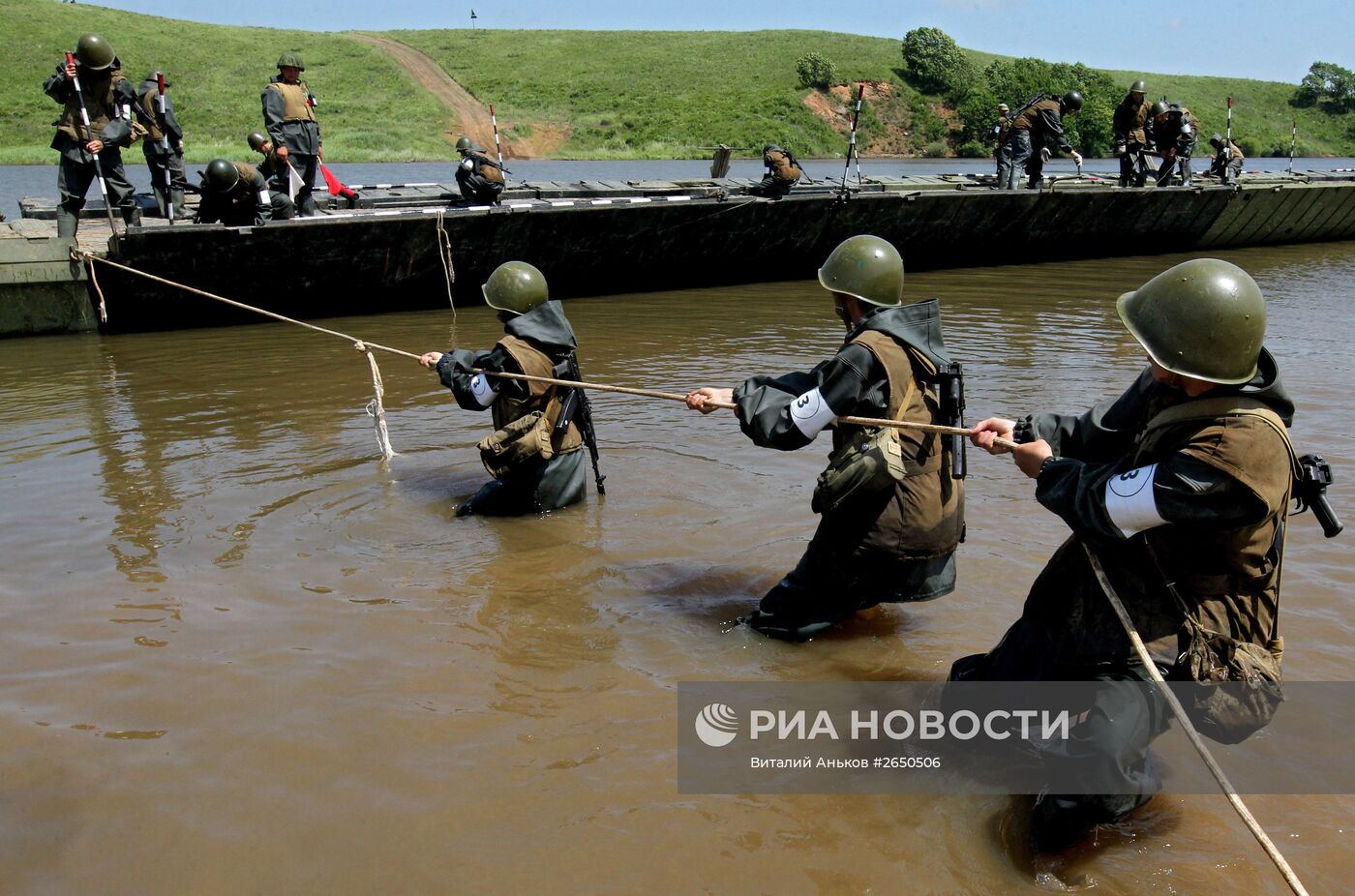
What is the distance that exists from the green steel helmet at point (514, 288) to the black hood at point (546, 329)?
2.8 inches

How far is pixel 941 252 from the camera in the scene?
19.1 m

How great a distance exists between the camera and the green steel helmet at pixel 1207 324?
9.68 ft

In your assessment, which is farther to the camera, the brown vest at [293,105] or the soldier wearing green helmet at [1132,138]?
the soldier wearing green helmet at [1132,138]

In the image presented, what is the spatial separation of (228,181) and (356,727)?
10297 mm

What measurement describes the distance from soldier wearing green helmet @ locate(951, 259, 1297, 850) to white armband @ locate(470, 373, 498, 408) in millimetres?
3501

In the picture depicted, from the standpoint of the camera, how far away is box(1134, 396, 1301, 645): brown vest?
288cm

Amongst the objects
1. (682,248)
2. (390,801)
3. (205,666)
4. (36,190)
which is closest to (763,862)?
(390,801)

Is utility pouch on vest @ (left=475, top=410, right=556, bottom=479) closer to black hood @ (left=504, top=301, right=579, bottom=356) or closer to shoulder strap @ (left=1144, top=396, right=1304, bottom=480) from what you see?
black hood @ (left=504, top=301, right=579, bottom=356)

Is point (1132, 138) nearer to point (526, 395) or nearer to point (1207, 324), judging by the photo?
point (526, 395)

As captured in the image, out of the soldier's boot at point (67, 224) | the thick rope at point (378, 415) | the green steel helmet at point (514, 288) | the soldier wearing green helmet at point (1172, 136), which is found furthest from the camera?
the soldier wearing green helmet at point (1172, 136)

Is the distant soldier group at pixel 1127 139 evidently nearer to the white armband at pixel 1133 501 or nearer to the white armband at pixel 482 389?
the white armband at pixel 482 389

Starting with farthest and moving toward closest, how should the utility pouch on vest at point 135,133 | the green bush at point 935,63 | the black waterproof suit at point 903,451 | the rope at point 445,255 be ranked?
the green bush at point 935,63 → the rope at point 445,255 → the utility pouch on vest at point 135,133 → the black waterproof suit at point 903,451

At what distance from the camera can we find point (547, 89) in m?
72.4

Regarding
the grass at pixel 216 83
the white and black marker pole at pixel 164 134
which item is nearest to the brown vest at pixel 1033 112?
the white and black marker pole at pixel 164 134
